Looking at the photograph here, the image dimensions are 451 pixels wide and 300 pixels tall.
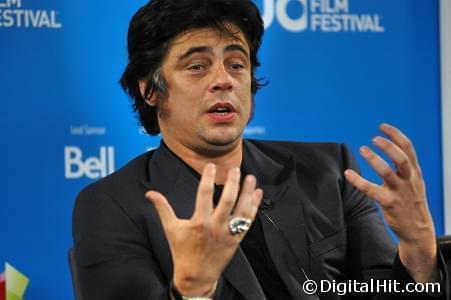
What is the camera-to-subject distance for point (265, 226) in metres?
1.95

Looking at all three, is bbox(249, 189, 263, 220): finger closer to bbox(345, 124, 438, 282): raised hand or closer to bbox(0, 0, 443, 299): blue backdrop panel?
bbox(345, 124, 438, 282): raised hand

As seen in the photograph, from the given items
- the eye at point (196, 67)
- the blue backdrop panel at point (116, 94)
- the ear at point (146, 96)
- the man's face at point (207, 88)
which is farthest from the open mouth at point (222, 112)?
the blue backdrop panel at point (116, 94)

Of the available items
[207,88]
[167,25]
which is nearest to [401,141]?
[207,88]

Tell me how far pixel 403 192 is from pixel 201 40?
0.65 meters

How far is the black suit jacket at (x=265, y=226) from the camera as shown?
180 cm

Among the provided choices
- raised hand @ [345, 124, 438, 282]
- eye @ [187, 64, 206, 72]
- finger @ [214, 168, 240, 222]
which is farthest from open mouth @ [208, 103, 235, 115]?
finger @ [214, 168, 240, 222]

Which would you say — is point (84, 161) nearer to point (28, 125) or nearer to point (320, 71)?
→ point (28, 125)

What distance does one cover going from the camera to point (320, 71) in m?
3.07

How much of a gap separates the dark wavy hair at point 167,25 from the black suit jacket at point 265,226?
0.76ft

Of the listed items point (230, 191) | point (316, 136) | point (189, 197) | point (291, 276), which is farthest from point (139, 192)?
point (316, 136)

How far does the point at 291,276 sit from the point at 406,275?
0.27 metres

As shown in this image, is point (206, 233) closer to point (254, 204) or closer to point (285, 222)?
point (254, 204)

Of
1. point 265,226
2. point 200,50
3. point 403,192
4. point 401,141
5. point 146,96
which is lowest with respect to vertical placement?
point 265,226

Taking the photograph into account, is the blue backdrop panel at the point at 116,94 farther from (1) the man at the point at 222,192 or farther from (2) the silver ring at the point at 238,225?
(2) the silver ring at the point at 238,225
